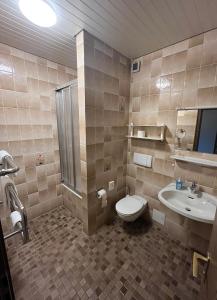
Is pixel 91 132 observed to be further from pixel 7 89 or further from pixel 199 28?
pixel 199 28

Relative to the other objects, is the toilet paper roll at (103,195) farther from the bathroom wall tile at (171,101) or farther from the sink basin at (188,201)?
the sink basin at (188,201)

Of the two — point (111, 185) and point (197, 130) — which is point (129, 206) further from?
point (197, 130)

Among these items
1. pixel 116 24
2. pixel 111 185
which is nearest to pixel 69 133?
pixel 111 185

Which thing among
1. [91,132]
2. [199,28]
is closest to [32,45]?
[91,132]

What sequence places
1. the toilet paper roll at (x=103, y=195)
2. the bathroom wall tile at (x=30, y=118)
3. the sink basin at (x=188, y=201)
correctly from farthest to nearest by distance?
the toilet paper roll at (x=103, y=195) → the bathroom wall tile at (x=30, y=118) → the sink basin at (x=188, y=201)

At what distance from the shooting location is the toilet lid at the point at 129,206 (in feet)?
6.08

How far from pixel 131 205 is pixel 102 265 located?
0.78 meters

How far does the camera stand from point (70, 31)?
1455 mm

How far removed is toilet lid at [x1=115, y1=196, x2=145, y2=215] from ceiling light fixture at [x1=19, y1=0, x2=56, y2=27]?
221 centimetres

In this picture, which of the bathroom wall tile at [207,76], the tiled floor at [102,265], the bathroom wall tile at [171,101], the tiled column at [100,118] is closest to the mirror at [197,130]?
the bathroom wall tile at [171,101]

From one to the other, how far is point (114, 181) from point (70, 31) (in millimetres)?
1966

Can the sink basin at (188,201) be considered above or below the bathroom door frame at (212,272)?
below

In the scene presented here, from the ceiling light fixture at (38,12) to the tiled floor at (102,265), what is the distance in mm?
2467

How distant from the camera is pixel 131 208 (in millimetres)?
1913
